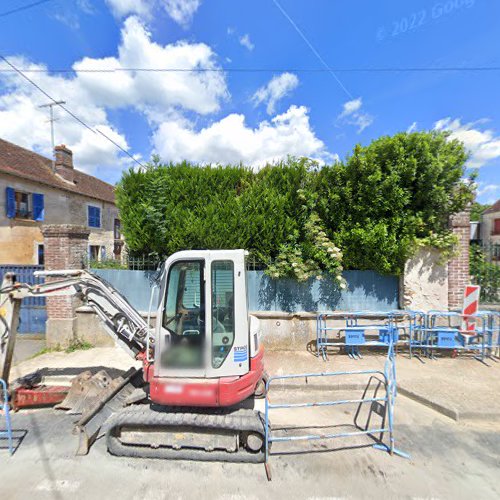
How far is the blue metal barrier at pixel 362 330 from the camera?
5672mm

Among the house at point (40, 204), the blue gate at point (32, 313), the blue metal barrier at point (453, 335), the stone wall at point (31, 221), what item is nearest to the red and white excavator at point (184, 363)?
the blue gate at point (32, 313)

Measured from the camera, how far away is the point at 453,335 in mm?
5445

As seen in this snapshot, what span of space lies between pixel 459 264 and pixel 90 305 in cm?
791

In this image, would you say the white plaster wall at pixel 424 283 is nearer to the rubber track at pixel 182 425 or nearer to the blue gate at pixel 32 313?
the rubber track at pixel 182 425

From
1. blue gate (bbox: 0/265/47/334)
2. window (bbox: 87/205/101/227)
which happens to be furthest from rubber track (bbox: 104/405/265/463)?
window (bbox: 87/205/101/227)

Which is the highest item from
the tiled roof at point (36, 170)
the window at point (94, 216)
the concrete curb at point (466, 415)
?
the tiled roof at point (36, 170)

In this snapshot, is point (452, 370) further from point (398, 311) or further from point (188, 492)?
point (188, 492)

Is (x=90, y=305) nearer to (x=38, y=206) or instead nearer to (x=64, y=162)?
(x=38, y=206)

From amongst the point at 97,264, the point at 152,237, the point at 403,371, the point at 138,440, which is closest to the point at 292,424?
the point at 138,440

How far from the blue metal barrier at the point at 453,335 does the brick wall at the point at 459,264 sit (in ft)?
1.56

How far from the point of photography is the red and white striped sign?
567cm

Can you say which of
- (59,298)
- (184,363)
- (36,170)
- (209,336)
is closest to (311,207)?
(209,336)

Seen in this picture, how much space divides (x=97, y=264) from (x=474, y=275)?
9.89 m

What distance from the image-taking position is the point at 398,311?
229 inches
